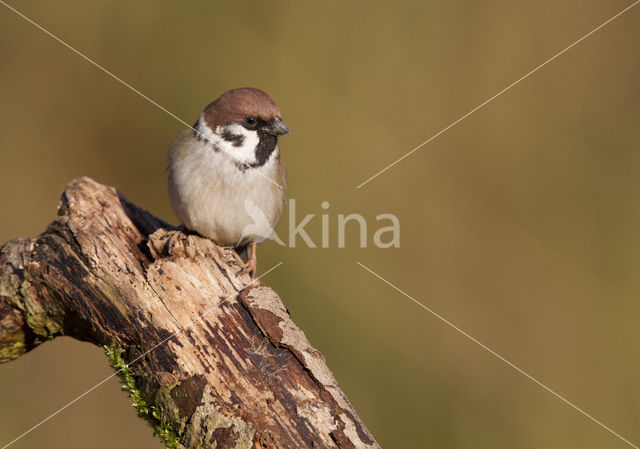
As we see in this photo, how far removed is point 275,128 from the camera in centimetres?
368

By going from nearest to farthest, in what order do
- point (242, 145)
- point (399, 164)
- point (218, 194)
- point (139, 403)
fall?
point (139, 403) < point (218, 194) < point (242, 145) < point (399, 164)

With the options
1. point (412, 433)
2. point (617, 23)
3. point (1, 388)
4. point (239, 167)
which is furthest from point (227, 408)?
point (617, 23)

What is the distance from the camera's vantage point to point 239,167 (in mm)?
3686

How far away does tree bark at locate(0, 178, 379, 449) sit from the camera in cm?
255

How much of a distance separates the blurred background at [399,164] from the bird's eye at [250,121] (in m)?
1.93

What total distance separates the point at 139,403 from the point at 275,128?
5.75 ft

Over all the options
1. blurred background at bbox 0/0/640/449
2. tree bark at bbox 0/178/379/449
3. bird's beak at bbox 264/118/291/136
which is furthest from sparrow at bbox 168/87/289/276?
blurred background at bbox 0/0/640/449

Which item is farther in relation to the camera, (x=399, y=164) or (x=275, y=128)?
(x=399, y=164)

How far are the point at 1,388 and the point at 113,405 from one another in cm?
86

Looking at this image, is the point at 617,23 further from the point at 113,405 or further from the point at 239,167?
the point at 113,405

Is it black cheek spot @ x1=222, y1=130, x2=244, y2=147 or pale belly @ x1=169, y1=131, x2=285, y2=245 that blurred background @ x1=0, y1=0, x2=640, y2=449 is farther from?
black cheek spot @ x1=222, y1=130, x2=244, y2=147

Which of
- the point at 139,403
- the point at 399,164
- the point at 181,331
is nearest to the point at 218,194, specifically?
the point at 181,331

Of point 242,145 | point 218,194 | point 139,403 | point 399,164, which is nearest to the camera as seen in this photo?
point 139,403

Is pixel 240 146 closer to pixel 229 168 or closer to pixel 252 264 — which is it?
pixel 229 168
